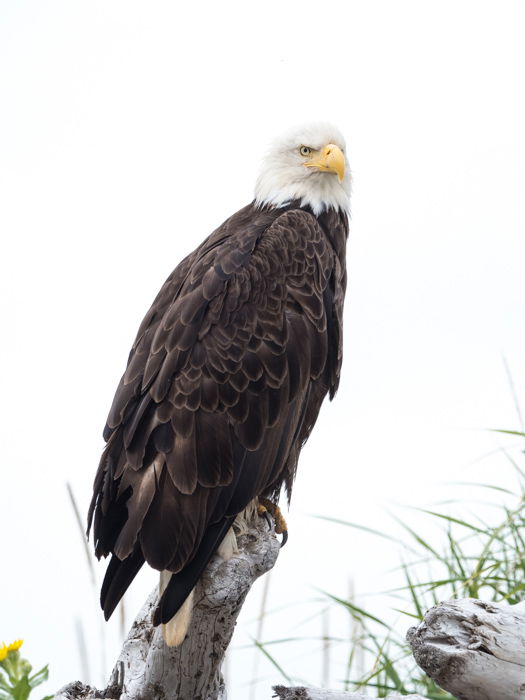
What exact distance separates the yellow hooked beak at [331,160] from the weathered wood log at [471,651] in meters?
2.12

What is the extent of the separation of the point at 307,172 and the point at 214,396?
1.28 meters

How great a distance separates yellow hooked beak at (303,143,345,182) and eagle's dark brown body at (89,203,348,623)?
0.89 ft

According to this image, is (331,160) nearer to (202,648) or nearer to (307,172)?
(307,172)

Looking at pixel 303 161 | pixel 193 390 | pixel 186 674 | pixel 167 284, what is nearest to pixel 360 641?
pixel 186 674

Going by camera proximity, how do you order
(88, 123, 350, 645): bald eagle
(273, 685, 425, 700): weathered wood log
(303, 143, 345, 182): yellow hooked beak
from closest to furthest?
(273, 685, 425, 700): weathered wood log → (88, 123, 350, 645): bald eagle → (303, 143, 345, 182): yellow hooked beak

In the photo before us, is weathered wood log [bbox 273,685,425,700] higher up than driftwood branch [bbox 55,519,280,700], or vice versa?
driftwood branch [bbox 55,519,280,700]

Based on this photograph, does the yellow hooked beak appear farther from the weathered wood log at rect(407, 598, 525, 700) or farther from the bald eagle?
the weathered wood log at rect(407, 598, 525, 700)

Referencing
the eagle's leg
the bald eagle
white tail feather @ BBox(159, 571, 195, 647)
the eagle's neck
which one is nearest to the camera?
white tail feather @ BBox(159, 571, 195, 647)

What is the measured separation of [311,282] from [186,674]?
1675 millimetres

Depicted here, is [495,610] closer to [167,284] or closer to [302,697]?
[302,697]

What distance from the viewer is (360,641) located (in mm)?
4574

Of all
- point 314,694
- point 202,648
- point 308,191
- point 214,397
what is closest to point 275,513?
point 214,397

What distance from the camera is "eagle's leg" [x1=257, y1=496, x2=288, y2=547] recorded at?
414 centimetres

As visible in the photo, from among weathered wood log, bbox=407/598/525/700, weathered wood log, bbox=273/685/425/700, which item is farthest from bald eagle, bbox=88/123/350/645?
weathered wood log, bbox=407/598/525/700
